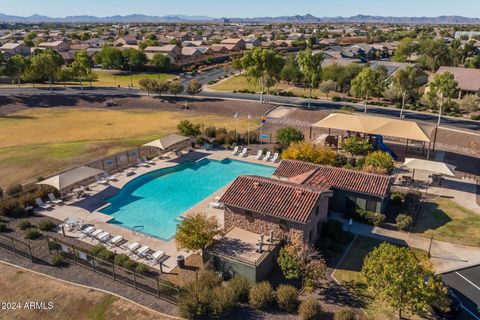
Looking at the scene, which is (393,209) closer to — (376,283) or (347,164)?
(347,164)

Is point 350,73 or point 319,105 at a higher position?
point 350,73

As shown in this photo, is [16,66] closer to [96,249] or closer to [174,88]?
[174,88]

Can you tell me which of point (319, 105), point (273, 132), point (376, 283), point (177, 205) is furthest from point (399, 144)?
point (376, 283)

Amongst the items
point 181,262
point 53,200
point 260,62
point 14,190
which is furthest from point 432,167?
point 260,62

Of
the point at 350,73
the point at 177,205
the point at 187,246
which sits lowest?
the point at 177,205

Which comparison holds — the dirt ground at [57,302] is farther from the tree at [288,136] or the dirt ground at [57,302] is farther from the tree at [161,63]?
the tree at [161,63]

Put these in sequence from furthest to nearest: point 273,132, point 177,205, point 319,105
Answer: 1. point 319,105
2. point 273,132
3. point 177,205

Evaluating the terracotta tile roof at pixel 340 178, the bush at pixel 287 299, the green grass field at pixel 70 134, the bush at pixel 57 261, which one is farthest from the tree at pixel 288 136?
the bush at pixel 57 261
